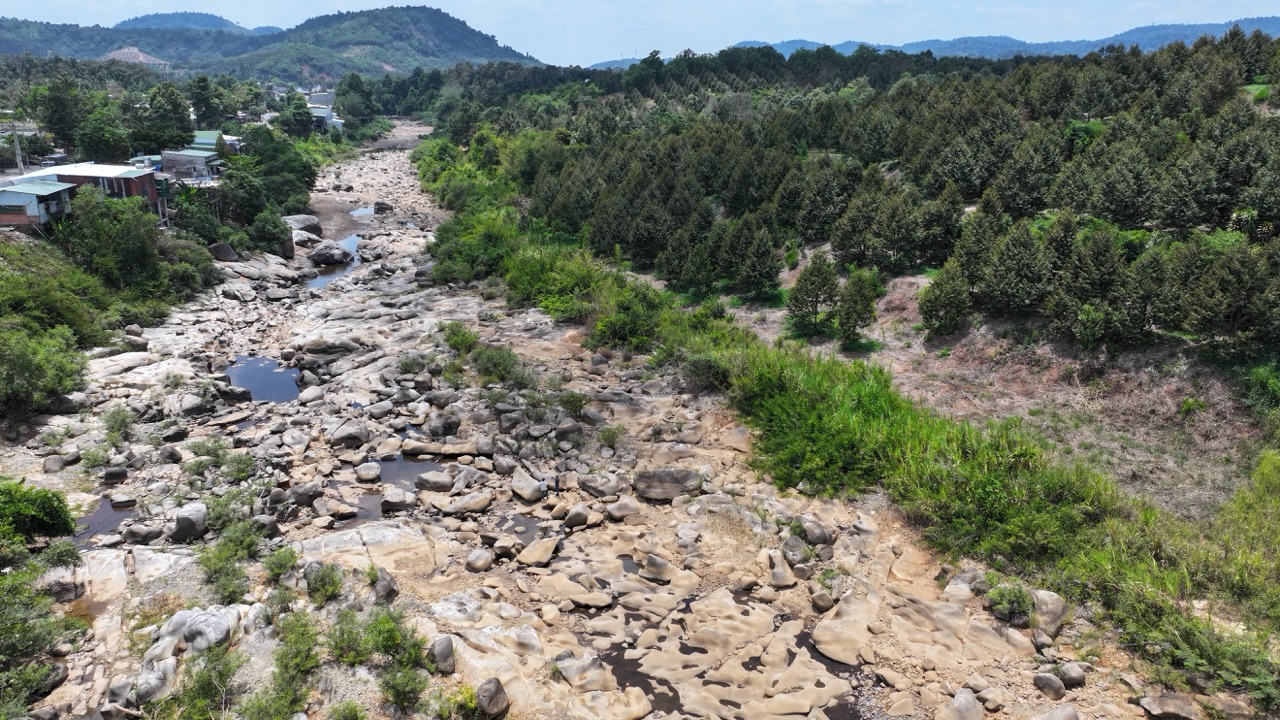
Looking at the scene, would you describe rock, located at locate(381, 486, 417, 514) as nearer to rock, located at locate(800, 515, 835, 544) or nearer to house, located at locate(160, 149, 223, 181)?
rock, located at locate(800, 515, 835, 544)

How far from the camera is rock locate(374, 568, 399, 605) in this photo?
13.6 m

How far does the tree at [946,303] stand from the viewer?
23.4m

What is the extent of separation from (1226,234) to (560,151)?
141ft

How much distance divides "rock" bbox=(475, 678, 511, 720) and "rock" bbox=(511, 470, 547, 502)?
6840 millimetres

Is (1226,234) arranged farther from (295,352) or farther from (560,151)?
(560,151)

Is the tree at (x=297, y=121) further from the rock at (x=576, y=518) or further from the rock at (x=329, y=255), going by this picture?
the rock at (x=576, y=518)

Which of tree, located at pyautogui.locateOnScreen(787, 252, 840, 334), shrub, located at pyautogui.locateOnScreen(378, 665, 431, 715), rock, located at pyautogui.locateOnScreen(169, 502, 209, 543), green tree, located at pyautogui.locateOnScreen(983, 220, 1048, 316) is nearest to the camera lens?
shrub, located at pyautogui.locateOnScreen(378, 665, 431, 715)

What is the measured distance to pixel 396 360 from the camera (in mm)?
26109

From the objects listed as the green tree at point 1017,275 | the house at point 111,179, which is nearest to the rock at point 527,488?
the green tree at point 1017,275

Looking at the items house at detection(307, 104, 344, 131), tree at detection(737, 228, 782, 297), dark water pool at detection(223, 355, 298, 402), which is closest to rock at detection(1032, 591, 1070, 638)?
tree at detection(737, 228, 782, 297)

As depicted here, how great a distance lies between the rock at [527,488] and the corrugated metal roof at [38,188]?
26584 millimetres

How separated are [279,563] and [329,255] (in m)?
32.1

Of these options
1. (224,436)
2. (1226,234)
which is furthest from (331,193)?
(1226,234)

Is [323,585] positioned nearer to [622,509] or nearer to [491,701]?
[491,701]
